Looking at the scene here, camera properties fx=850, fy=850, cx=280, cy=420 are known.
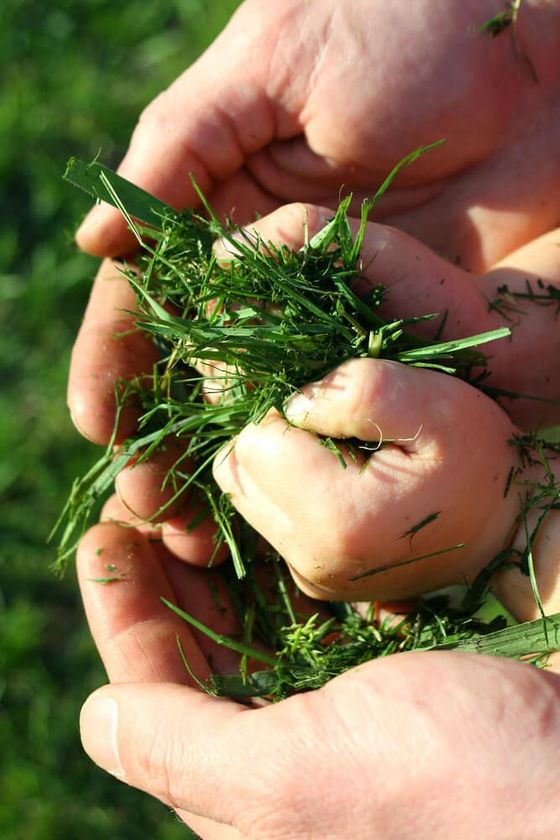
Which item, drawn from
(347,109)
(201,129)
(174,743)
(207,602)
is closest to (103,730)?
(174,743)

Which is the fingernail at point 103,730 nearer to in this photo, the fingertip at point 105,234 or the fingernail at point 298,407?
the fingernail at point 298,407

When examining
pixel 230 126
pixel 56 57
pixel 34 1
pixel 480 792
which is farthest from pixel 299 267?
pixel 34 1

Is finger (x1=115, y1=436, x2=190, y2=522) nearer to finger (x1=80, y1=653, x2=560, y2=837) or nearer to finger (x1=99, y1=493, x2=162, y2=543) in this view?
finger (x1=99, y1=493, x2=162, y2=543)

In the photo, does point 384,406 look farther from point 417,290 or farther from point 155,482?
point 155,482

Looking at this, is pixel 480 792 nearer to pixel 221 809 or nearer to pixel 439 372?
pixel 221 809

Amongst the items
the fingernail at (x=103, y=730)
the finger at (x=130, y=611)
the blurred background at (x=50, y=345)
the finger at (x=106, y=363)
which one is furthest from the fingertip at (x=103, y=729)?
the blurred background at (x=50, y=345)
